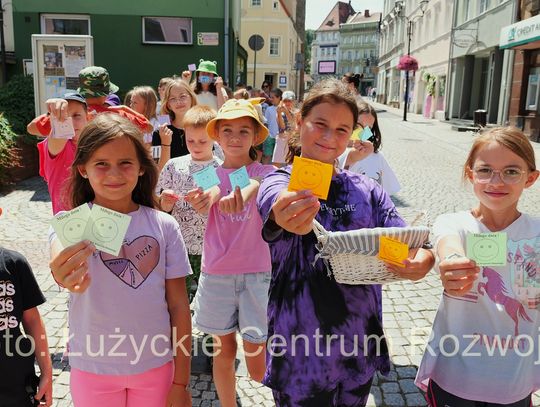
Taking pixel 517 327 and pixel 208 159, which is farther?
pixel 208 159

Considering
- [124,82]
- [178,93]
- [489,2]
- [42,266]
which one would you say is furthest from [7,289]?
[489,2]

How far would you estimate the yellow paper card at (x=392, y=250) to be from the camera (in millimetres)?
1592

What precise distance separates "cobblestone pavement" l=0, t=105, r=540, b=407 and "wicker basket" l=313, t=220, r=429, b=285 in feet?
4.17

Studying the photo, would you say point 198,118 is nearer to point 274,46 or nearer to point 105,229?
point 105,229

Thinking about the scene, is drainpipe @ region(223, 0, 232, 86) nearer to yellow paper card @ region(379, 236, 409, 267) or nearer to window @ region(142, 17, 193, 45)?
window @ region(142, 17, 193, 45)

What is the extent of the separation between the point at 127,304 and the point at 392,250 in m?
1.10

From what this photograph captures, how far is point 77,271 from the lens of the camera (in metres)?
1.69

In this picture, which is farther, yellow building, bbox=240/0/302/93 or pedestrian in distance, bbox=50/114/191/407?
yellow building, bbox=240/0/302/93

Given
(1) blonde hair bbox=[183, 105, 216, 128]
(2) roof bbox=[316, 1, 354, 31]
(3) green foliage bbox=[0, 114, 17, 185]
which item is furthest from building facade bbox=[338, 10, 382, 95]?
(1) blonde hair bbox=[183, 105, 216, 128]

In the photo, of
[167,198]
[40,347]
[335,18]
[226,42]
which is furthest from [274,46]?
[335,18]

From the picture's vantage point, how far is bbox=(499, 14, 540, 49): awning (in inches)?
588

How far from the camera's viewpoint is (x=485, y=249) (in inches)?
66.0

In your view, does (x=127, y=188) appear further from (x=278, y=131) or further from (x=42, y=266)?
(x=278, y=131)

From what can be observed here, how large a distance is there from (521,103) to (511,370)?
60.8 ft
